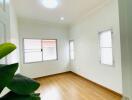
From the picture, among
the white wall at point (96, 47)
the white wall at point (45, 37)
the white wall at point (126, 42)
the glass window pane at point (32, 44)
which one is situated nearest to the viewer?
the white wall at point (126, 42)

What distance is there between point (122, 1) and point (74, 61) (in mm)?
4508

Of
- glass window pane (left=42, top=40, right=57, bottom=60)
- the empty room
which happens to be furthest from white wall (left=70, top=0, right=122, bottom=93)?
glass window pane (left=42, top=40, right=57, bottom=60)

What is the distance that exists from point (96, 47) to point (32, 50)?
2.76 metres

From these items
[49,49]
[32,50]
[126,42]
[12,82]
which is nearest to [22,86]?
[12,82]

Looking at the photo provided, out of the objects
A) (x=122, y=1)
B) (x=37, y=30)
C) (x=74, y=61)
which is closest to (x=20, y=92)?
(x=122, y=1)

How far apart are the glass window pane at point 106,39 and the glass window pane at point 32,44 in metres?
2.75

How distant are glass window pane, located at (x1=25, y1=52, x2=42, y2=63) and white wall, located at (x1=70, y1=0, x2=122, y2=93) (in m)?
1.76

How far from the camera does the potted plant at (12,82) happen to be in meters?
0.31

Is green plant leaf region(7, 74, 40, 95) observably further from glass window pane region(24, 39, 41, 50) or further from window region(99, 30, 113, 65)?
glass window pane region(24, 39, 41, 50)

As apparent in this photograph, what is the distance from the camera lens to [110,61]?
9.30ft

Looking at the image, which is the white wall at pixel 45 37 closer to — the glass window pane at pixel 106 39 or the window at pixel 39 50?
the window at pixel 39 50

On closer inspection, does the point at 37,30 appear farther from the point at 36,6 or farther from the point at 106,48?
the point at 106,48

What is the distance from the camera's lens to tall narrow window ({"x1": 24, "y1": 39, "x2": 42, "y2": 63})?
416cm

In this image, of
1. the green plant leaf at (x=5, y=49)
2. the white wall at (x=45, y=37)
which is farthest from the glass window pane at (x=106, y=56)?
the green plant leaf at (x=5, y=49)
